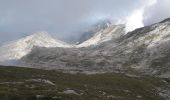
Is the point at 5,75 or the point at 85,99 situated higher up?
the point at 5,75

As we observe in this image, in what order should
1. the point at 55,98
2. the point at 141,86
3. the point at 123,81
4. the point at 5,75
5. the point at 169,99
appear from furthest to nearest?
the point at 123,81, the point at 141,86, the point at 5,75, the point at 169,99, the point at 55,98

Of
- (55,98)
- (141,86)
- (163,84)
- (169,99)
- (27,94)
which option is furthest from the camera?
(163,84)

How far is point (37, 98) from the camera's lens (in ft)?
221

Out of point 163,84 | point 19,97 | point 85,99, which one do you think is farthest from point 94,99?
point 163,84

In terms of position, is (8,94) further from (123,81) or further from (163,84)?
(163,84)

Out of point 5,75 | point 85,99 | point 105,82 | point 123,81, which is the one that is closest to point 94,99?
point 85,99

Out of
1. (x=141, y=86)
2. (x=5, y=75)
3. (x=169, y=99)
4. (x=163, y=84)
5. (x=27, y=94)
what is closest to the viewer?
(x=27, y=94)

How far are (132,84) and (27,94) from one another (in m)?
88.4

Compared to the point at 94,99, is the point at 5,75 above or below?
above

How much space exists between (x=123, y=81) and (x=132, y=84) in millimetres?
7670

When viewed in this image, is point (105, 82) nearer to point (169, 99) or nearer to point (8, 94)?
point (169, 99)

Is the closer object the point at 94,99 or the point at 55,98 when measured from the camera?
the point at 55,98

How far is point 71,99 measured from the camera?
233ft

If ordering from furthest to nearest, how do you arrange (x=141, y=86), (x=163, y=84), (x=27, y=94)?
1. (x=163, y=84)
2. (x=141, y=86)
3. (x=27, y=94)
